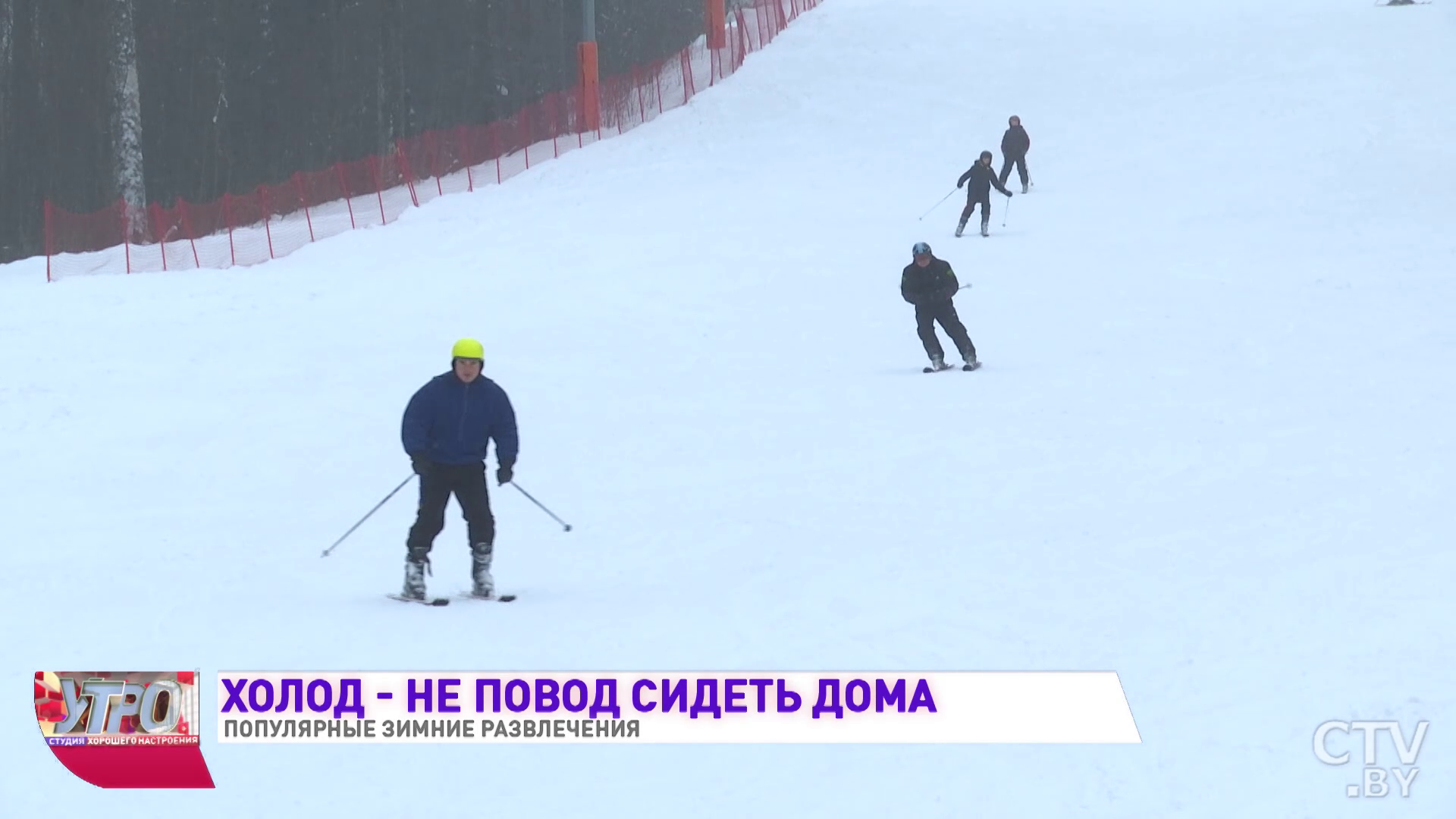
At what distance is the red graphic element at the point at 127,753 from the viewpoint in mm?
5914

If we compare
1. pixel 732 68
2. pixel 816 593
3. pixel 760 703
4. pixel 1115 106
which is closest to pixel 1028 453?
pixel 816 593

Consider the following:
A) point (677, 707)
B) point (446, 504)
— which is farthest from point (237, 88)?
point (677, 707)

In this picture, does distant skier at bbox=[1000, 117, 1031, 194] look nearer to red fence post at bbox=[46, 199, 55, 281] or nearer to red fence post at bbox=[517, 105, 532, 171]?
red fence post at bbox=[517, 105, 532, 171]

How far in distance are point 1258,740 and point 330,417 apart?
8.96 metres

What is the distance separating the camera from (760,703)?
6617 mm

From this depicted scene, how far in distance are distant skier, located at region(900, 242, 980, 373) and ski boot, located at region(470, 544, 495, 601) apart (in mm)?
6520

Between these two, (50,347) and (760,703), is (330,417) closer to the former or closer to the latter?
(50,347)

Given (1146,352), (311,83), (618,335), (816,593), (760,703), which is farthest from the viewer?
(311,83)

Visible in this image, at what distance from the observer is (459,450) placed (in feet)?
27.0

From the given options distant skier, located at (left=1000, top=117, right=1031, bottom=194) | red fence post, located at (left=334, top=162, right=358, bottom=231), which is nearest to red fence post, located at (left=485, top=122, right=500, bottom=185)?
red fence post, located at (left=334, top=162, right=358, bottom=231)

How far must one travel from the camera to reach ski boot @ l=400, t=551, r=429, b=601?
8328 mm

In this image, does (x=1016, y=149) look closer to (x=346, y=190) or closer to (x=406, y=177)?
(x=406, y=177)

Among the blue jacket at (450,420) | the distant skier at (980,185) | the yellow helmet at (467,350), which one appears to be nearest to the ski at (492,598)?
the blue jacket at (450,420)

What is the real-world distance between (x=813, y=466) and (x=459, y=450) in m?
3.75
